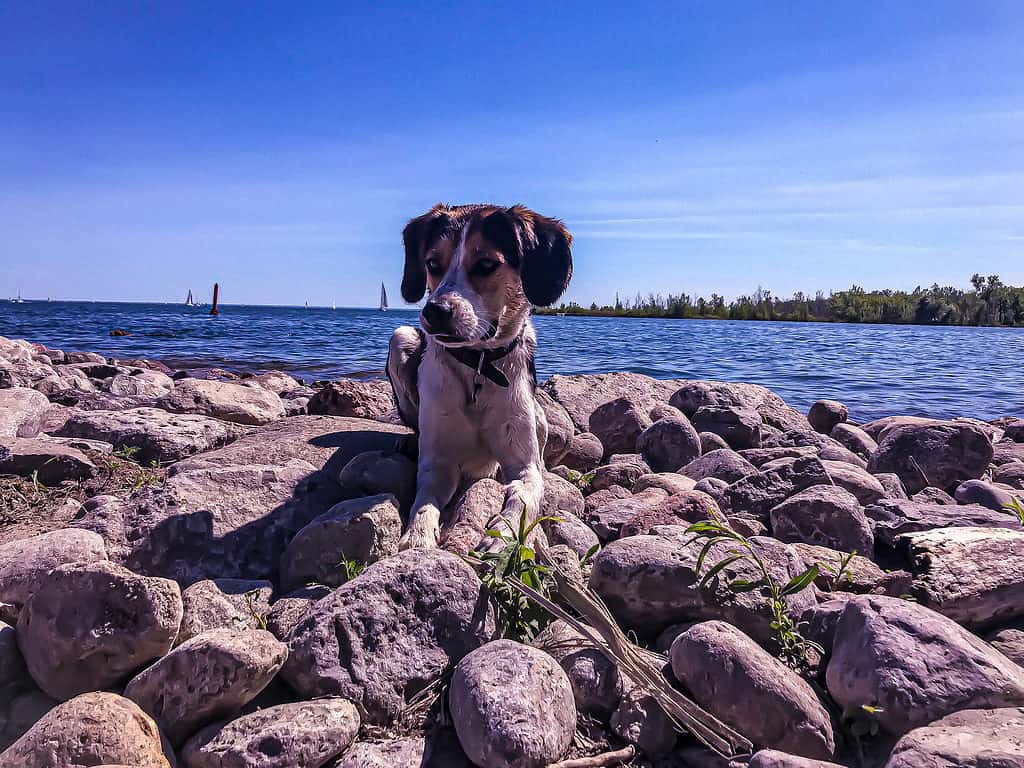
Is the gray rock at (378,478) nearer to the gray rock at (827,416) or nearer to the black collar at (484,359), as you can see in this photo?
the black collar at (484,359)

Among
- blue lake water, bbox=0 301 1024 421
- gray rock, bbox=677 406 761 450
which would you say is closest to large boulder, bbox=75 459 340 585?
gray rock, bbox=677 406 761 450

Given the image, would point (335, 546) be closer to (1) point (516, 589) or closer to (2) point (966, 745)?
(1) point (516, 589)

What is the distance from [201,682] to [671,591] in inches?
59.4

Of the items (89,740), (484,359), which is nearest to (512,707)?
(89,740)

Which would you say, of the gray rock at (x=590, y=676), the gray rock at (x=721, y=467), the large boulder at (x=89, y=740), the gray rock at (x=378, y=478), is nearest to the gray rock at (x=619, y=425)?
the gray rock at (x=721, y=467)

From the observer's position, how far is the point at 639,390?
770 centimetres

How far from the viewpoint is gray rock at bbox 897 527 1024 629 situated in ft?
7.82

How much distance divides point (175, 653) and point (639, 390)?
6457 mm


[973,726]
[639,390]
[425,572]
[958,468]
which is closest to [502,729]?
[425,572]

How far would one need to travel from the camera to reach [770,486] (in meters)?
3.72

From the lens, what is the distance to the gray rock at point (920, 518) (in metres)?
3.14

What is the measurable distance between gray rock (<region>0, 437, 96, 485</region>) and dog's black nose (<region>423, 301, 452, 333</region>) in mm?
2397

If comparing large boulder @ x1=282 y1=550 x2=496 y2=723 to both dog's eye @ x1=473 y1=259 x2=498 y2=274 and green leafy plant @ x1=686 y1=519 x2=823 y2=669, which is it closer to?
green leafy plant @ x1=686 y1=519 x2=823 y2=669

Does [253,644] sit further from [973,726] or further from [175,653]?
[973,726]
